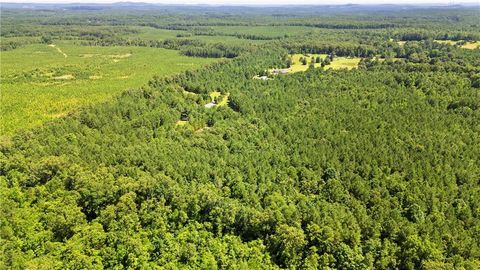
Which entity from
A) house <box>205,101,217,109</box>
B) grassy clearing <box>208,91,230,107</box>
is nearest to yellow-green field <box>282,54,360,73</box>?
grassy clearing <box>208,91,230,107</box>

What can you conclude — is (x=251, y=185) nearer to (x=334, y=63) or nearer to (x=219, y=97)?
(x=219, y=97)

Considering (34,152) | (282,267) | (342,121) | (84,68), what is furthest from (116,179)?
(84,68)

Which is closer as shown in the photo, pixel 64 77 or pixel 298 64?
pixel 64 77

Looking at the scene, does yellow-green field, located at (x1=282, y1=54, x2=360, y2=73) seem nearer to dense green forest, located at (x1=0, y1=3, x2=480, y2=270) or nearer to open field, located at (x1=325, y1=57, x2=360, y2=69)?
open field, located at (x1=325, y1=57, x2=360, y2=69)

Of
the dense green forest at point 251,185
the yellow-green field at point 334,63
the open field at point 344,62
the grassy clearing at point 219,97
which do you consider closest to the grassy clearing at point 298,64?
the yellow-green field at point 334,63

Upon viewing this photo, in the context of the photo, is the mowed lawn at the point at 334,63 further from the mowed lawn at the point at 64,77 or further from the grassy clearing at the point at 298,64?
the mowed lawn at the point at 64,77

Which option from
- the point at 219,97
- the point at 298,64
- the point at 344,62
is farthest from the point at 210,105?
the point at 344,62
